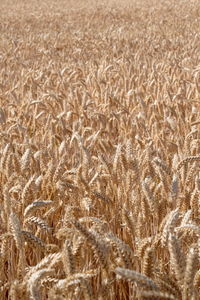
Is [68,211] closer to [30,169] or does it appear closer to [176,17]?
[30,169]

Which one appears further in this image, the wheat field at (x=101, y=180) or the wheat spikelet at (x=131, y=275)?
the wheat field at (x=101, y=180)

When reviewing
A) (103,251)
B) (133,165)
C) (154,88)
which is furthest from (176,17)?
(103,251)

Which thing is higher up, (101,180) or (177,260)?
(101,180)

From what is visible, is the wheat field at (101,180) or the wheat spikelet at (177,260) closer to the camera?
the wheat spikelet at (177,260)

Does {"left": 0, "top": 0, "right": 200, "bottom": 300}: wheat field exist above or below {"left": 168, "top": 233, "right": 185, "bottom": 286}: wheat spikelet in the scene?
above

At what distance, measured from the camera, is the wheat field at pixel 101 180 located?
1041 mm

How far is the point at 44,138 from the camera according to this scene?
8.61 ft

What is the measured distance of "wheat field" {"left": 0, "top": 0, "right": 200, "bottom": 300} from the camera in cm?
104

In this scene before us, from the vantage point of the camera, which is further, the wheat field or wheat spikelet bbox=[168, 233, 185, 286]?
the wheat field

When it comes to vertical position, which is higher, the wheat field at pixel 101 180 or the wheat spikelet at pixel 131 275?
the wheat field at pixel 101 180

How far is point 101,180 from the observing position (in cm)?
189

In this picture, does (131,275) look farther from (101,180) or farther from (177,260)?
(101,180)

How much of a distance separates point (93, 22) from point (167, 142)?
972cm

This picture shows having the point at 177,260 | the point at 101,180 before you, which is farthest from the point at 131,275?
the point at 101,180
